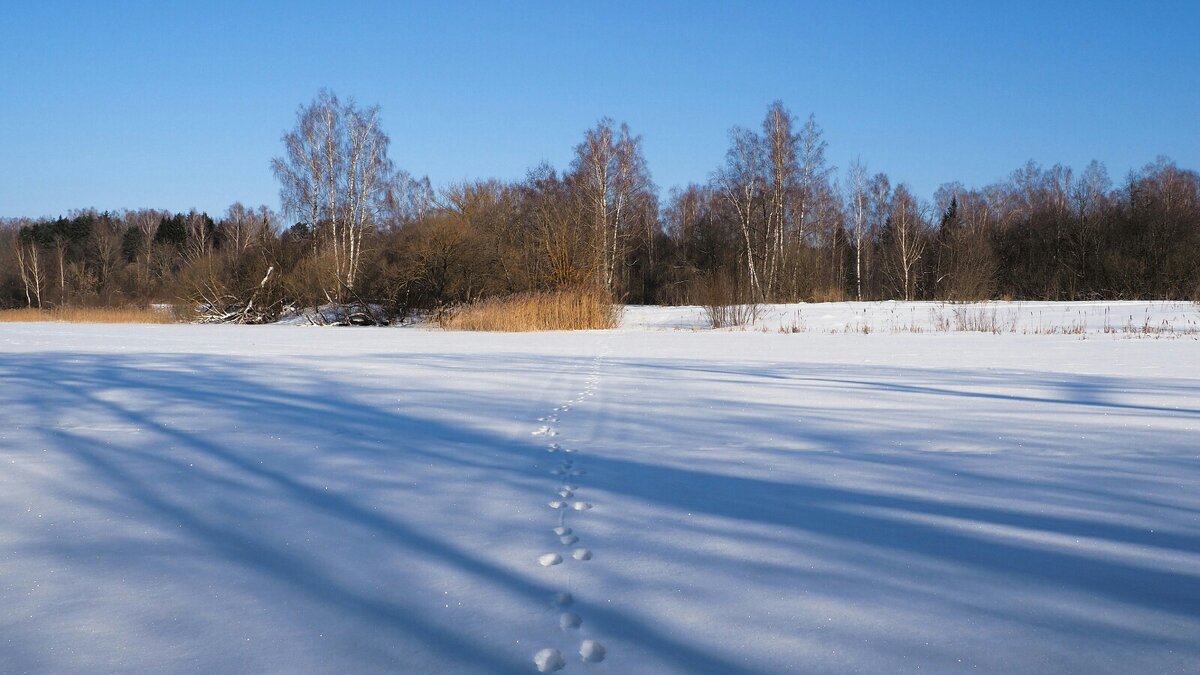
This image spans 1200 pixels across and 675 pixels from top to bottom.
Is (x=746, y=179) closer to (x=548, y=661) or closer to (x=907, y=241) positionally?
(x=907, y=241)

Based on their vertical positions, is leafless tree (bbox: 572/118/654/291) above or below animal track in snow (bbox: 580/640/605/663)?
above

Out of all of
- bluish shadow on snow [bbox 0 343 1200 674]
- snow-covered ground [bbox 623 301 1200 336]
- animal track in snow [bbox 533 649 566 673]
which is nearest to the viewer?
animal track in snow [bbox 533 649 566 673]

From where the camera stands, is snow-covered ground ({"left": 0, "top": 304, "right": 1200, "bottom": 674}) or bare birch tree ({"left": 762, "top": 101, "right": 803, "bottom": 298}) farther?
bare birch tree ({"left": 762, "top": 101, "right": 803, "bottom": 298})

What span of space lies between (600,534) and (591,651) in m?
0.72

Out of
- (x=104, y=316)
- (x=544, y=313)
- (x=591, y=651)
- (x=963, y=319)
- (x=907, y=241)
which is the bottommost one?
(x=591, y=651)

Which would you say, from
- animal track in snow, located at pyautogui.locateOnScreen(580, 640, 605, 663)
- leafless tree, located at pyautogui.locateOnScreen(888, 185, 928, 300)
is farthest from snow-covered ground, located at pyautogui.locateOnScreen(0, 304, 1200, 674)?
leafless tree, located at pyautogui.locateOnScreen(888, 185, 928, 300)

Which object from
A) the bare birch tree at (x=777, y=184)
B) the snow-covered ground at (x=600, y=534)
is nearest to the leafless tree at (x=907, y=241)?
the bare birch tree at (x=777, y=184)

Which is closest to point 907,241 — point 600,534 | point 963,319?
point 963,319

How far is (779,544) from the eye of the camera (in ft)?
6.80

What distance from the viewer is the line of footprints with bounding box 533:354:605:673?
4.72 feet

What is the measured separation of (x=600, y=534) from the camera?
7.14 feet

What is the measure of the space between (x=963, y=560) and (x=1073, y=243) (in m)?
33.0

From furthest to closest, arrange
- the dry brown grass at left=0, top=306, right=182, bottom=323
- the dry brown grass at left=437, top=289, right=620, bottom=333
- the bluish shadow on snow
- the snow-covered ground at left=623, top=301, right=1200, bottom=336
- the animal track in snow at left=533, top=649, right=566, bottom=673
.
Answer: the dry brown grass at left=0, top=306, right=182, bottom=323
the dry brown grass at left=437, top=289, right=620, bottom=333
the snow-covered ground at left=623, top=301, right=1200, bottom=336
the bluish shadow on snow
the animal track in snow at left=533, top=649, right=566, bottom=673

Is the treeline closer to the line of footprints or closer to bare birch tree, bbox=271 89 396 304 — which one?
bare birch tree, bbox=271 89 396 304
